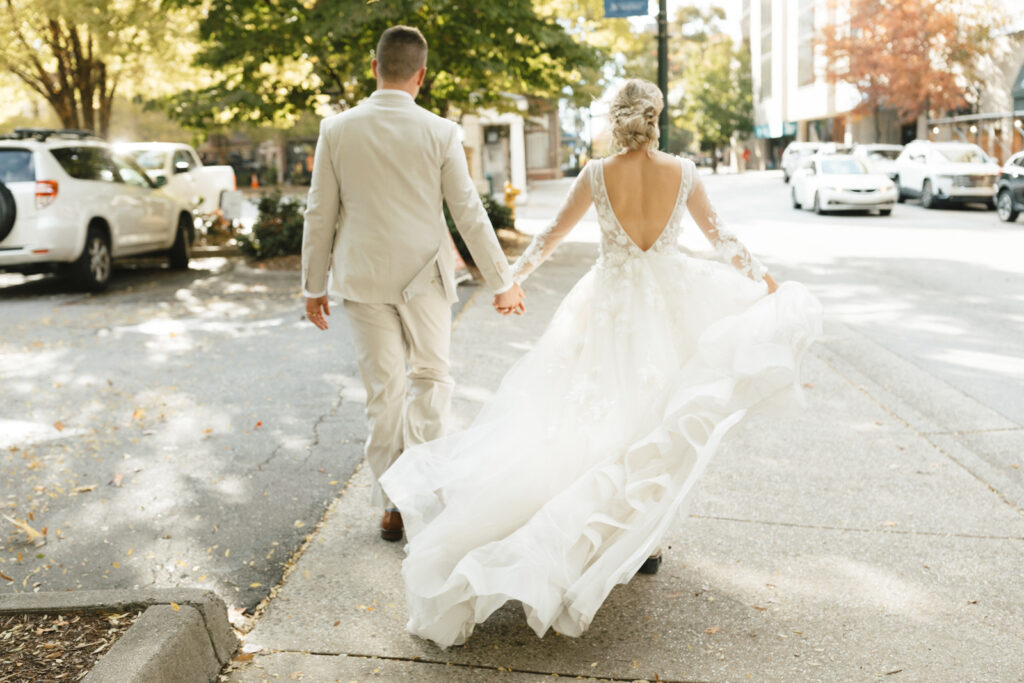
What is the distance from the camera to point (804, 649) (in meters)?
3.38

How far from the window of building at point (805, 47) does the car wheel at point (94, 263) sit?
5389cm

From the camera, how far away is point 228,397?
22.7ft

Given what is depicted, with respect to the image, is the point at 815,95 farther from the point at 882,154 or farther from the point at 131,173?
the point at 131,173

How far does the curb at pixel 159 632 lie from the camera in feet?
9.47

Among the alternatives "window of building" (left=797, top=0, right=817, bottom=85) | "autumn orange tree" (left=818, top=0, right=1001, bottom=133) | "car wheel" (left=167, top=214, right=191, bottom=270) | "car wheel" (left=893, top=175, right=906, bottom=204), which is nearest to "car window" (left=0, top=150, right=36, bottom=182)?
"car wheel" (left=167, top=214, right=191, bottom=270)

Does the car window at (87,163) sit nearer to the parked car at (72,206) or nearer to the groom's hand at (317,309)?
the parked car at (72,206)

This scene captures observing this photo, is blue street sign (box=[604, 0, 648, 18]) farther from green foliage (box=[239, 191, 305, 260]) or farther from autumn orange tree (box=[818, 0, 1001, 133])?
autumn orange tree (box=[818, 0, 1001, 133])

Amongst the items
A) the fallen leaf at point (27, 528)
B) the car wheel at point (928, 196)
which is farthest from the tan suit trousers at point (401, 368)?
the car wheel at point (928, 196)

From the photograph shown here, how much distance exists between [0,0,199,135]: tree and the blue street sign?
10.3m

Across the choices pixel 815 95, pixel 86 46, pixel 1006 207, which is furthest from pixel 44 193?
pixel 815 95

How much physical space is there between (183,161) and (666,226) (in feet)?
65.8

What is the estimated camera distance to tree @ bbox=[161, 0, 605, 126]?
11727 millimetres

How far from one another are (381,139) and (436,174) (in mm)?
267

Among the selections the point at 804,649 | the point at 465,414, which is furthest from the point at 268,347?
the point at 804,649
